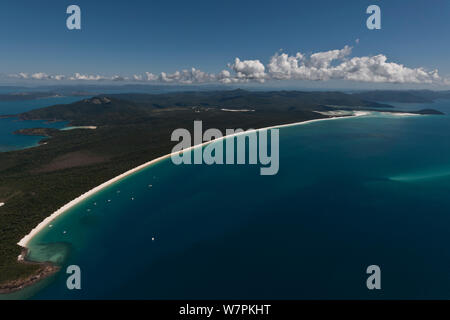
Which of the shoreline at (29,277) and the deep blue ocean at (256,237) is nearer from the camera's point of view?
the shoreline at (29,277)

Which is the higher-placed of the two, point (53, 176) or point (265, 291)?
point (53, 176)

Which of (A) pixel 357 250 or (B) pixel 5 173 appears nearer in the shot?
(A) pixel 357 250

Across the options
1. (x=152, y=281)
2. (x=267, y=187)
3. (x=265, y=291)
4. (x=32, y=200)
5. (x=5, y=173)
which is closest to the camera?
(x=265, y=291)

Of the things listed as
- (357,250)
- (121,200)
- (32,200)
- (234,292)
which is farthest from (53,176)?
(357,250)

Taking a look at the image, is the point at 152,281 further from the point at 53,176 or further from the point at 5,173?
the point at 5,173

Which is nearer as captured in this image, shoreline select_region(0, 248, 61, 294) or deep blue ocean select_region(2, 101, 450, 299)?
shoreline select_region(0, 248, 61, 294)

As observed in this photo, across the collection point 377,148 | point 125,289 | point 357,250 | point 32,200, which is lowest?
point 125,289
